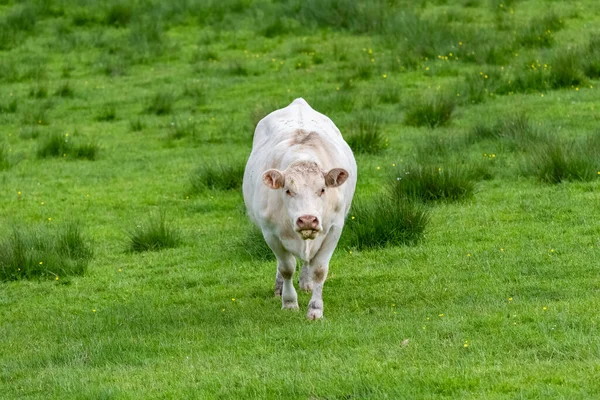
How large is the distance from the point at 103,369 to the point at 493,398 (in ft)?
8.35

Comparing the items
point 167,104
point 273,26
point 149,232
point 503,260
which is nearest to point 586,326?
point 503,260

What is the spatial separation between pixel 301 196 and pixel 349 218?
2678mm

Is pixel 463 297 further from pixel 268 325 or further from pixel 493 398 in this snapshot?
pixel 493 398

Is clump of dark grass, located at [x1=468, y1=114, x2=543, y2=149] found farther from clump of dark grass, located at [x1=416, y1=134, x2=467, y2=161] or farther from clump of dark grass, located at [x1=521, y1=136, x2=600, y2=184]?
clump of dark grass, located at [x1=521, y1=136, x2=600, y2=184]

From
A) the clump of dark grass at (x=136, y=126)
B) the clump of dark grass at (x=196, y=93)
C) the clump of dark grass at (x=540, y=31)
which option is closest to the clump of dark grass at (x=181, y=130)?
the clump of dark grass at (x=136, y=126)

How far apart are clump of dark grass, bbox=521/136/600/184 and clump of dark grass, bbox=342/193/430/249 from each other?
201 centimetres

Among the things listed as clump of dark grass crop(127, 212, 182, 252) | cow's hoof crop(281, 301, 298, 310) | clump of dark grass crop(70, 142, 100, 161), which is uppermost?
cow's hoof crop(281, 301, 298, 310)

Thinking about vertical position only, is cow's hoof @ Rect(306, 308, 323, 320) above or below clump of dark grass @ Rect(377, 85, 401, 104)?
above

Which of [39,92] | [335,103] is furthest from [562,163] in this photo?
[39,92]

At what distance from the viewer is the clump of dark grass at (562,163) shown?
11.3m

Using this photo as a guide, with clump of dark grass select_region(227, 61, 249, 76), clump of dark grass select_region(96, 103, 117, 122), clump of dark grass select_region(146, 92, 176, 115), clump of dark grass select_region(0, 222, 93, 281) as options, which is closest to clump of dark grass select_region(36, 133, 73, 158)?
clump of dark grass select_region(96, 103, 117, 122)

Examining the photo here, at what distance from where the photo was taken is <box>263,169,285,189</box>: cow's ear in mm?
7664

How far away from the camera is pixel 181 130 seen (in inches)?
616

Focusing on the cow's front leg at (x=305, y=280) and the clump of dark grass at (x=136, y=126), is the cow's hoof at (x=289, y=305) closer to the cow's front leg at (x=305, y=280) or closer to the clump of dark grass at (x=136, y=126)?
the cow's front leg at (x=305, y=280)
